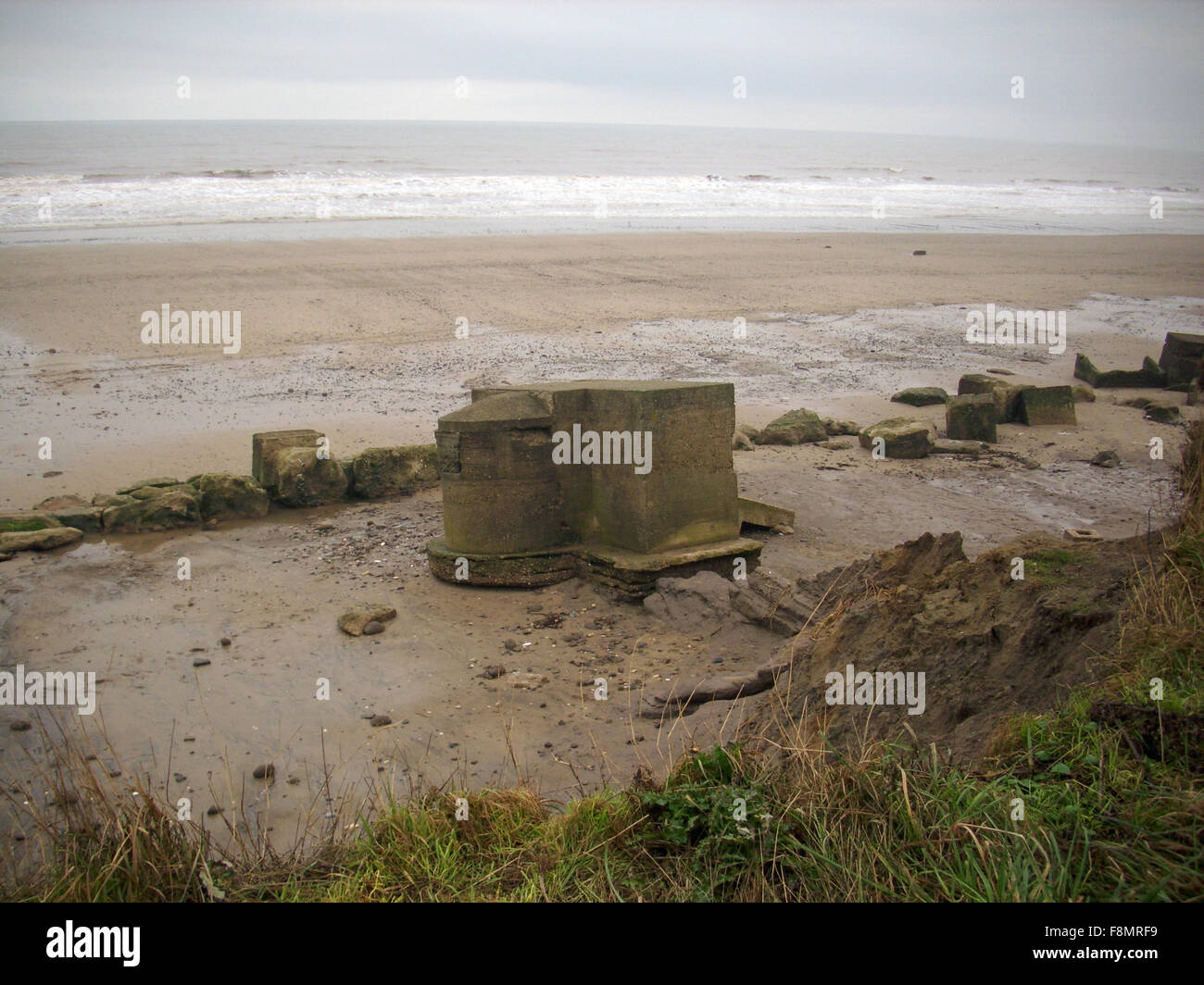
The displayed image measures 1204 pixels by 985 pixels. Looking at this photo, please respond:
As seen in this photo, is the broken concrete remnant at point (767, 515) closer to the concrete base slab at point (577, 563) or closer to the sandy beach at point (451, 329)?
the concrete base slab at point (577, 563)

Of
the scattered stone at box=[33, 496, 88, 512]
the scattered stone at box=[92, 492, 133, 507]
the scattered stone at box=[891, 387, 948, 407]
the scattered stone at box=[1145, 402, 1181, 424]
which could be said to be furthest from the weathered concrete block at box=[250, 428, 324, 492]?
the scattered stone at box=[1145, 402, 1181, 424]

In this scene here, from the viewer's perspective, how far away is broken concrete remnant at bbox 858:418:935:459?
11.2 meters

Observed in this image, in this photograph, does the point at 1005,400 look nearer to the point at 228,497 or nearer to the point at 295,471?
the point at 295,471

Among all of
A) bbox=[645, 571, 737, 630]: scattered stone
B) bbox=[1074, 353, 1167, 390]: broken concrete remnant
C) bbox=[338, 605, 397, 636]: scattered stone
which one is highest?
bbox=[1074, 353, 1167, 390]: broken concrete remnant

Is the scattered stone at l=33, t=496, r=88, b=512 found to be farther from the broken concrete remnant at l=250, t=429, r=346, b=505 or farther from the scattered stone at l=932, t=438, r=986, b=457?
the scattered stone at l=932, t=438, r=986, b=457

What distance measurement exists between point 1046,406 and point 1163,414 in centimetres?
156

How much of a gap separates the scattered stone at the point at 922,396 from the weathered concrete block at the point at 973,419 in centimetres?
149

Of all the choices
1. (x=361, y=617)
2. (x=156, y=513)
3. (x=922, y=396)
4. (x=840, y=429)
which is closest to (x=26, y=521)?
(x=156, y=513)

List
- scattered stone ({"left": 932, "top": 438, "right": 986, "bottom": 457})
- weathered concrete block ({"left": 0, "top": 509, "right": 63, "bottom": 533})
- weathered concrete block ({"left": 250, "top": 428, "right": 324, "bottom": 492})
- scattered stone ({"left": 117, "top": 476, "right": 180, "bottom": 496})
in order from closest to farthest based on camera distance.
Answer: weathered concrete block ({"left": 0, "top": 509, "right": 63, "bottom": 533}), scattered stone ({"left": 117, "top": 476, "right": 180, "bottom": 496}), weathered concrete block ({"left": 250, "top": 428, "right": 324, "bottom": 492}), scattered stone ({"left": 932, "top": 438, "right": 986, "bottom": 457})

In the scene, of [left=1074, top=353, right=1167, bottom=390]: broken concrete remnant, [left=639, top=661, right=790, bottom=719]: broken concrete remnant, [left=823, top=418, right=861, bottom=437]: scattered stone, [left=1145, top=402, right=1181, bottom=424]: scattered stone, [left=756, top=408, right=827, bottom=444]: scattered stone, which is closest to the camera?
[left=639, top=661, right=790, bottom=719]: broken concrete remnant

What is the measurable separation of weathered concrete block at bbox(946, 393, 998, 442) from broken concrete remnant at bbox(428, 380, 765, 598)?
4857 mm

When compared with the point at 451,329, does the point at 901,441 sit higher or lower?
lower

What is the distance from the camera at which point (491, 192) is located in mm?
42969
